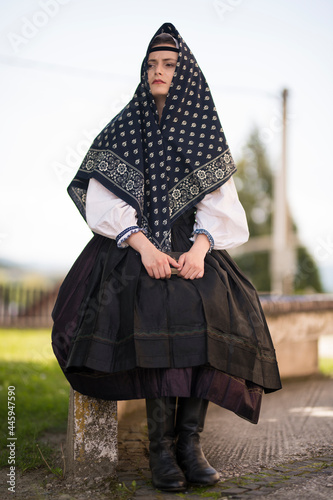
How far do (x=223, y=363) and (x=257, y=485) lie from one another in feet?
1.77

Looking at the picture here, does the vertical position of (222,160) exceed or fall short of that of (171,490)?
it exceeds it

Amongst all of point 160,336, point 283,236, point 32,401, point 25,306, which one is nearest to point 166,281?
point 160,336

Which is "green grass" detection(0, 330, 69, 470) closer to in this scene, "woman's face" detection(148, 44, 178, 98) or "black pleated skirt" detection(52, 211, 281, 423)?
"black pleated skirt" detection(52, 211, 281, 423)

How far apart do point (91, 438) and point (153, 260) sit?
881 mm

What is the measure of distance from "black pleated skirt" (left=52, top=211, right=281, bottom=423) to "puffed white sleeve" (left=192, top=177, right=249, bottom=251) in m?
0.15

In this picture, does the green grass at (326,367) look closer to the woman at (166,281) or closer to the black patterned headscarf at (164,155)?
the woman at (166,281)

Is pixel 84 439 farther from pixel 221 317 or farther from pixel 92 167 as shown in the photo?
pixel 92 167

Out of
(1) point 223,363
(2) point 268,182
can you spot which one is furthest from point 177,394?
(2) point 268,182

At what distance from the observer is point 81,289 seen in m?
2.37

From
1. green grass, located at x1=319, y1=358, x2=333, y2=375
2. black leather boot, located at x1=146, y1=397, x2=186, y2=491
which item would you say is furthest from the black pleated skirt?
green grass, located at x1=319, y1=358, x2=333, y2=375

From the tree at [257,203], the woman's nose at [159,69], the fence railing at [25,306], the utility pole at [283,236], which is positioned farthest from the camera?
the tree at [257,203]

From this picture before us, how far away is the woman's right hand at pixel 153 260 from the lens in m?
2.21

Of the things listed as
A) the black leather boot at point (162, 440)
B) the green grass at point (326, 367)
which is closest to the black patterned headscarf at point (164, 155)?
the black leather boot at point (162, 440)

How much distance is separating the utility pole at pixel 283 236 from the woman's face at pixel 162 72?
893cm
